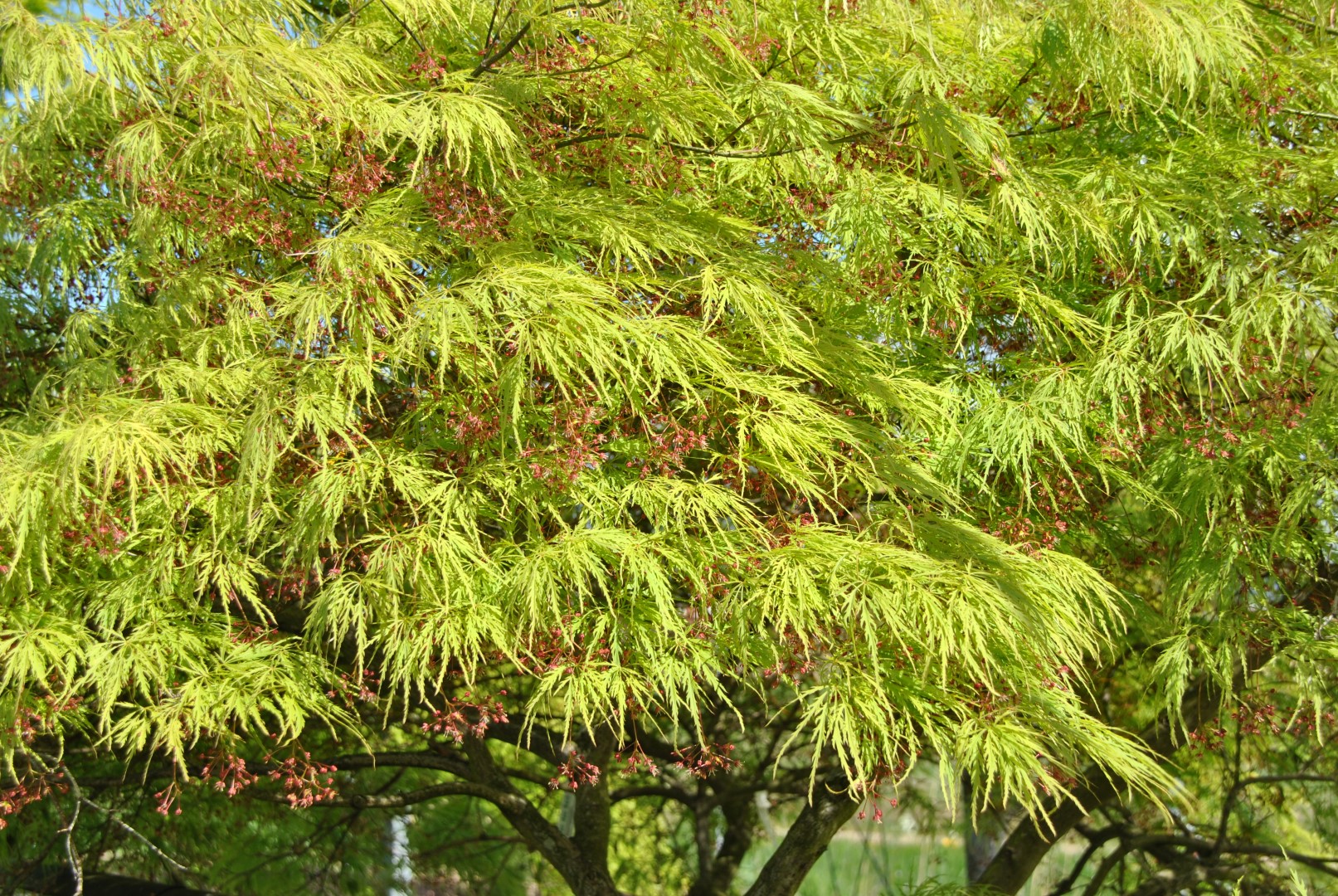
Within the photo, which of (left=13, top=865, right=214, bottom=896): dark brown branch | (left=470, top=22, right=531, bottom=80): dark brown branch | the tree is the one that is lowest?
(left=13, top=865, right=214, bottom=896): dark brown branch

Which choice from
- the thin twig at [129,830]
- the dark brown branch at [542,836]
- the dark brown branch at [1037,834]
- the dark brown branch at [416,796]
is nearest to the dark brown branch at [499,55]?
the thin twig at [129,830]

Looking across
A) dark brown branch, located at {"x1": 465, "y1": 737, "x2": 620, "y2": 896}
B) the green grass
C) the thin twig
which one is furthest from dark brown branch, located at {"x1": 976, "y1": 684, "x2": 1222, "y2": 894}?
the green grass

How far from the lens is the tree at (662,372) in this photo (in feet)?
6.34

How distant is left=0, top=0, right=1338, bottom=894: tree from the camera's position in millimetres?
1934

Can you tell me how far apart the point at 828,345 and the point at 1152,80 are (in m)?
0.95

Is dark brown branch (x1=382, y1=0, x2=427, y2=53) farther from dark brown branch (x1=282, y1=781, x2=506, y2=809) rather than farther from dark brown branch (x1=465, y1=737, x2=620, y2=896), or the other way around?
dark brown branch (x1=282, y1=781, x2=506, y2=809)

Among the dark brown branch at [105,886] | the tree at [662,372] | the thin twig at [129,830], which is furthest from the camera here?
the dark brown branch at [105,886]

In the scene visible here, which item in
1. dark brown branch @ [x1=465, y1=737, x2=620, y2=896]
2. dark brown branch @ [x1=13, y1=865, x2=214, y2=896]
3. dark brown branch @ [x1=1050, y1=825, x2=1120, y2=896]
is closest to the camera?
dark brown branch @ [x1=465, y1=737, x2=620, y2=896]

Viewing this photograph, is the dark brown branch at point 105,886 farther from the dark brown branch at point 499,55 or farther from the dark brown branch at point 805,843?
the dark brown branch at point 499,55

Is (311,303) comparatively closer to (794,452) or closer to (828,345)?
(794,452)

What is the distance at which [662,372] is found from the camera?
199 centimetres

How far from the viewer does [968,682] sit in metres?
1.98

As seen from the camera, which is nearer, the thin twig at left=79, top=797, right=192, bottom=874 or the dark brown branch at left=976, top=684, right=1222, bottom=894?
the thin twig at left=79, top=797, right=192, bottom=874

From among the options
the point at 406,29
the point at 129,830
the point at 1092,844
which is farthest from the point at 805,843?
the point at 406,29
